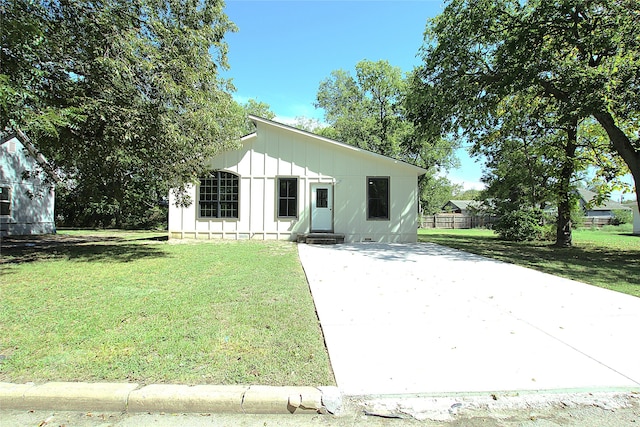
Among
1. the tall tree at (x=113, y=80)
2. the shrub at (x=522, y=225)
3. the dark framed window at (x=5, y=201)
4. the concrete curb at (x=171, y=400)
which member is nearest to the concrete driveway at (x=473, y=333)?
the concrete curb at (x=171, y=400)

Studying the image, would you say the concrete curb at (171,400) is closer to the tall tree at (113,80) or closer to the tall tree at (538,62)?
the tall tree at (113,80)

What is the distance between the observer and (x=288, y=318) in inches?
178

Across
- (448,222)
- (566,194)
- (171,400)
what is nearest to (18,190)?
(171,400)

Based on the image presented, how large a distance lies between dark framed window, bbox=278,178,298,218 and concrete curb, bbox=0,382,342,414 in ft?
39.9

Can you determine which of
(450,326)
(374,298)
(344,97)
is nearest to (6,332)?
(374,298)

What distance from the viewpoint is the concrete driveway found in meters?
3.10

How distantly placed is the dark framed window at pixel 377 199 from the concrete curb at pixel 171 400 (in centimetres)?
1241

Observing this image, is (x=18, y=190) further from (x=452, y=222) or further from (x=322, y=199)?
(x=452, y=222)

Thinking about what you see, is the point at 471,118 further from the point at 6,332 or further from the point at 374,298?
the point at 6,332

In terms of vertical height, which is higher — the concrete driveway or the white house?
the white house

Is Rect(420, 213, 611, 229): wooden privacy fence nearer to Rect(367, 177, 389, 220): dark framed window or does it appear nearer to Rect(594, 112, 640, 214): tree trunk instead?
Rect(367, 177, 389, 220): dark framed window

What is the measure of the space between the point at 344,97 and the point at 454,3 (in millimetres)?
19126

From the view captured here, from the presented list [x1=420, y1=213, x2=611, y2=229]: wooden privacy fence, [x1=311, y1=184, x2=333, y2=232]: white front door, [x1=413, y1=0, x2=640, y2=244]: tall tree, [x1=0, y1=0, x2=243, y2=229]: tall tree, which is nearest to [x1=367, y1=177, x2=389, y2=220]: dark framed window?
[x1=311, y1=184, x2=333, y2=232]: white front door

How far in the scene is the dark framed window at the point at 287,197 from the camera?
14.8 meters
